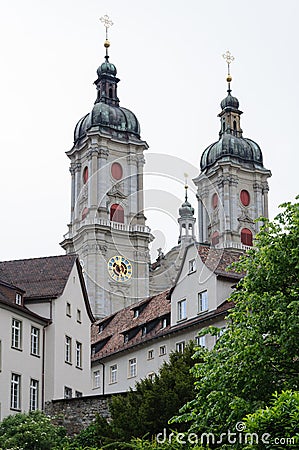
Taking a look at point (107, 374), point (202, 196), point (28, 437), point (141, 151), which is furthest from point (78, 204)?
point (28, 437)

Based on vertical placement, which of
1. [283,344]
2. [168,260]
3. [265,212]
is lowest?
[283,344]

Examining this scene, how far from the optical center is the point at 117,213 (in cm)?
11238

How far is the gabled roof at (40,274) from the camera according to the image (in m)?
50.8

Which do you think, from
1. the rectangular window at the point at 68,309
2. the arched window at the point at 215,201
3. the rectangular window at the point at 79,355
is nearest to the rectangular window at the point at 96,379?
the rectangular window at the point at 79,355

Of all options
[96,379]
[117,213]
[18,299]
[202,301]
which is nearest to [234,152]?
[117,213]

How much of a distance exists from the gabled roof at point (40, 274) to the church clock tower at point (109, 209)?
2004 inches

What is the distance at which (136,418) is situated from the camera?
35438 mm

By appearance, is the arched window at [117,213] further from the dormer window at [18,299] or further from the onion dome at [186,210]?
the dormer window at [18,299]

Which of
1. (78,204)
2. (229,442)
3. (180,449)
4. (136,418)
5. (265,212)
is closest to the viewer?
(180,449)

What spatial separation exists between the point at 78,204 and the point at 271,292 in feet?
286

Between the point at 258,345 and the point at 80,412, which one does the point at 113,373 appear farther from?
the point at 258,345

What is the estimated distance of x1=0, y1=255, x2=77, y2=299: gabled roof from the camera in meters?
50.8

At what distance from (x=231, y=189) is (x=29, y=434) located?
90.4 metres

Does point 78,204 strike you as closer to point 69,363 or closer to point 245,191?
point 245,191
